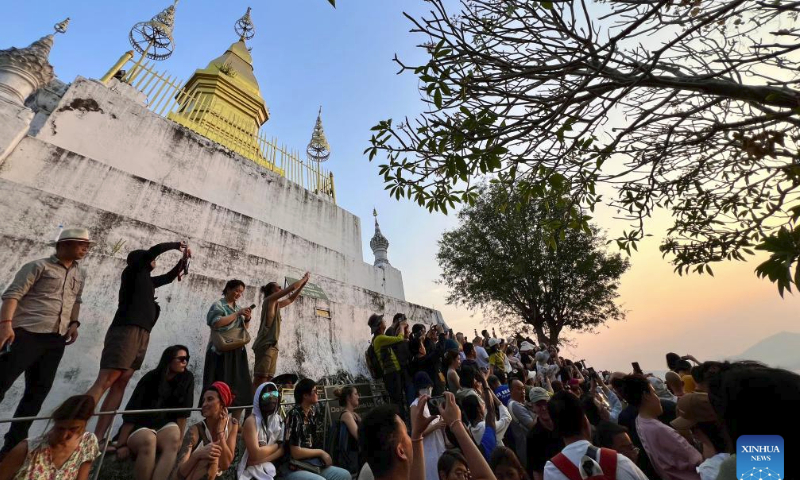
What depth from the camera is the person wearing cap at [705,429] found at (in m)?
2.14

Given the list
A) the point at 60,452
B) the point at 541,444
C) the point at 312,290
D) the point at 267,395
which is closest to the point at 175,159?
the point at 312,290

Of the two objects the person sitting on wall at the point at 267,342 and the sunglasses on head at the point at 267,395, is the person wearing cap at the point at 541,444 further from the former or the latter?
the person sitting on wall at the point at 267,342

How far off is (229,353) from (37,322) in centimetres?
181

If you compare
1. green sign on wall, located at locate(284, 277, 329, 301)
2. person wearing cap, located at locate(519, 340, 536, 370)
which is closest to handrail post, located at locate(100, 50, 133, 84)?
green sign on wall, located at locate(284, 277, 329, 301)

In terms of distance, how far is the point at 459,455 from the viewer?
2570 mm

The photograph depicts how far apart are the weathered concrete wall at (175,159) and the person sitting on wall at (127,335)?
4.87m

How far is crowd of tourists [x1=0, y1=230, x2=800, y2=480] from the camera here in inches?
76.2

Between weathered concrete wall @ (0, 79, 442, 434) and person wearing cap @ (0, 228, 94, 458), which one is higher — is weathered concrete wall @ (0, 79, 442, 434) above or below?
above

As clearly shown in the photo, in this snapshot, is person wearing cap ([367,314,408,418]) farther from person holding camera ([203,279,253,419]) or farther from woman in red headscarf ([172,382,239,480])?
woman in red headscarf ([172,382,239,480])

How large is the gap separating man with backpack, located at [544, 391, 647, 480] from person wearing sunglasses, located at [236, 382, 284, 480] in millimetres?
2251

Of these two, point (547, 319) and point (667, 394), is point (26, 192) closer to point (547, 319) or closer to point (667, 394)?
point (667, 394)

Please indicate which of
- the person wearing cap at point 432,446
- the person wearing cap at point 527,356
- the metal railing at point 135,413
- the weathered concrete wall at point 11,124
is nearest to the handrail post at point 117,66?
the weathered concrete wall at point 11,124

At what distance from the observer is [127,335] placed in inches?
147

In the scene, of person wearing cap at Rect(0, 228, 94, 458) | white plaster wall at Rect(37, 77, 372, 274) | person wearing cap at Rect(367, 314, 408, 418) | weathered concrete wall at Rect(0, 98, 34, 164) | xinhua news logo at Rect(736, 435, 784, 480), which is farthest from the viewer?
white plaster wall at Rect(37, 77, 372, 274)
